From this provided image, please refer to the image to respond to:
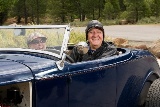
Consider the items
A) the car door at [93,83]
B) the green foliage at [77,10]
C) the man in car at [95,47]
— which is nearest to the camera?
the car door at [93,83]

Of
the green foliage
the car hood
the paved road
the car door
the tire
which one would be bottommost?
the paved road

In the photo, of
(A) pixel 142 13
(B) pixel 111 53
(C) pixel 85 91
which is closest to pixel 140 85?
(B) pixel 111 53

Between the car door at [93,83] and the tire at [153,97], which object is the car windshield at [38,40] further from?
the tire at [153,97]

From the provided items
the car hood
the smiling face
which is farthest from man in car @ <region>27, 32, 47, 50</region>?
the smiling face

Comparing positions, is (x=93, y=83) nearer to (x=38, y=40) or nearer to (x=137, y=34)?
(x=38, y=40)

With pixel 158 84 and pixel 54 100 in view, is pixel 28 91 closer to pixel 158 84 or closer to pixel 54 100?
pixel 54 100

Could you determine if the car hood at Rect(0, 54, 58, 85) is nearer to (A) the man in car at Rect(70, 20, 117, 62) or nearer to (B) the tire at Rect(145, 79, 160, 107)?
(A) the man in car at Rect(70, 20, 117, 62)

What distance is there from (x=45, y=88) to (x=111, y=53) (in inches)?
58.2

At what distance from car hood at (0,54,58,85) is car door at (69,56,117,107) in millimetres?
272

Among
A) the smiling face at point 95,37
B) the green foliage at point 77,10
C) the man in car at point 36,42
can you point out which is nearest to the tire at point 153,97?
the smiling face at point 95,37

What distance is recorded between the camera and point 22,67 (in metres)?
3.27

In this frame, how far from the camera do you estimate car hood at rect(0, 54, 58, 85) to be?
10.1 ft

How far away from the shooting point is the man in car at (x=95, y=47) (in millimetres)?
4562

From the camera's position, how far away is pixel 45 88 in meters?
3.30
